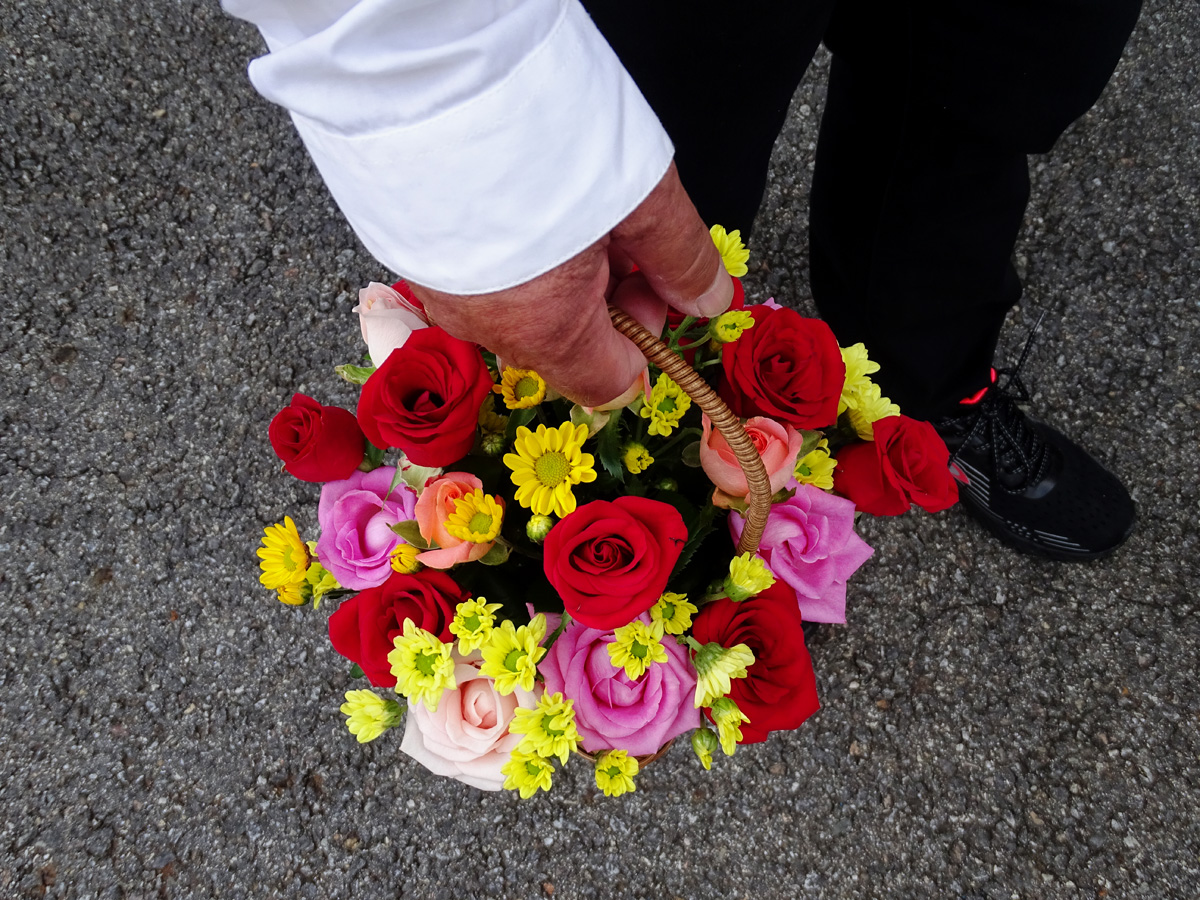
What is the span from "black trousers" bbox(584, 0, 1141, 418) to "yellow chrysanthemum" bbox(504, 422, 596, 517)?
45 cm

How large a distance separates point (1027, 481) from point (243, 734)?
1.42 metres

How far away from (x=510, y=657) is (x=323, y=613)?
837 millimetres

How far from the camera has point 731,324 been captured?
27.4 inches

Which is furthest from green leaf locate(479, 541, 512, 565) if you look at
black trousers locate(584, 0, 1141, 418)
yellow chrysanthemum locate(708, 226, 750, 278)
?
black trousers locate(584, 0, 1141, 418)

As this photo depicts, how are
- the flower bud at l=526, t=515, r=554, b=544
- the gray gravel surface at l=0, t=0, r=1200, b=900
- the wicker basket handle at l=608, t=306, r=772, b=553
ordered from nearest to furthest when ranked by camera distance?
the wicker basket handle at l=608, t=306, r=772, b=553 < the flower bud at l=526, t=515, r=554, b=544 < the gray gravel surface at l=0, t=0, r=1200, b=900

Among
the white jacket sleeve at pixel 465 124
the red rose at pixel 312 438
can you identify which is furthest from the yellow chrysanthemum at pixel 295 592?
the white jacket sleeve at pixel 465 124

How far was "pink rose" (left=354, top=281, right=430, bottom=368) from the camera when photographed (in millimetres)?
748

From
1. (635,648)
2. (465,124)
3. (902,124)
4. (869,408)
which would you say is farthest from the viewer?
(902,124)

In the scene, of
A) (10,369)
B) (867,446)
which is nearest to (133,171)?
(10,369)

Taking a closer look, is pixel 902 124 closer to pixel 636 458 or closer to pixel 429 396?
pixel 636 458

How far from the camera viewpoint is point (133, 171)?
61.6 inches

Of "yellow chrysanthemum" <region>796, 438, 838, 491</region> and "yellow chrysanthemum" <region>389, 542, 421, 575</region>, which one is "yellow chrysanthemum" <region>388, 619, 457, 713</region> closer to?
"yellow chrysanthemum" <region>389, 542, 421, 575</region>

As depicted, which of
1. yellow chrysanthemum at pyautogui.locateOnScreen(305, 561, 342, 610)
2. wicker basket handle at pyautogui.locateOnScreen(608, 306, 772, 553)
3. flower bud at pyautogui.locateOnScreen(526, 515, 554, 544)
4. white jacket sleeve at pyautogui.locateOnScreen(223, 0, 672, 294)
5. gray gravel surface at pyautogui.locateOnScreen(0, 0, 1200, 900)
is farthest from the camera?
gray gravel surface at pyautogui.locateOnScreen(0, 0, 1200, 900)

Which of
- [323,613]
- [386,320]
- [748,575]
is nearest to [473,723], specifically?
[748,575]
